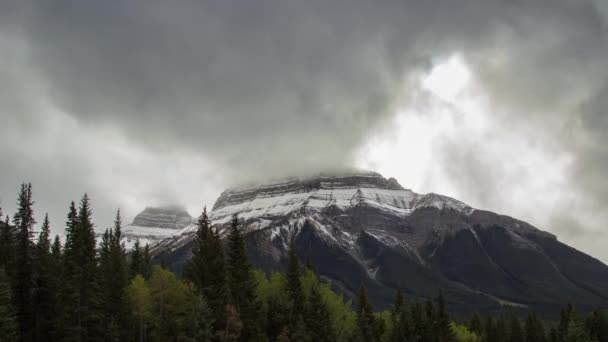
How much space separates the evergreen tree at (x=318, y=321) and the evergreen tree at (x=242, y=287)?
Result: 10591mm

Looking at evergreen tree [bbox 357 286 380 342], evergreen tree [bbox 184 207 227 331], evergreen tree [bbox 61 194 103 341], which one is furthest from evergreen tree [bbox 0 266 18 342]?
evergreen tree [bbox 357 286 380 342]

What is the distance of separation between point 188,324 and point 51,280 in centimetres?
2402

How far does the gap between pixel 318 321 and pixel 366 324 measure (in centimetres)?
2910

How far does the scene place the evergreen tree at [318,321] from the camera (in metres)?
Answer: 95.1

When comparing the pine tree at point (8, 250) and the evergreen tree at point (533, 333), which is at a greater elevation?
the pine tree at point (8, 250)

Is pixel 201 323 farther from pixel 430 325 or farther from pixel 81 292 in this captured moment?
pixel 430 325

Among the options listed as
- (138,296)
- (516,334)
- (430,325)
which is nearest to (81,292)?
(138,296)

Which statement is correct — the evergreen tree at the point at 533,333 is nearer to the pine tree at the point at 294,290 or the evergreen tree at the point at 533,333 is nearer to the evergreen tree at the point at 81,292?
the pine tree at the point at 294,290

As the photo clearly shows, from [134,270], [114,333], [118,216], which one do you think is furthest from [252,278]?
[118,216]

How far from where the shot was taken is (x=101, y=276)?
85.5m

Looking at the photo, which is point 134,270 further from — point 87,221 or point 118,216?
point 87,221

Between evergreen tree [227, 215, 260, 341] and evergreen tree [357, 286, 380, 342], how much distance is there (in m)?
35.8

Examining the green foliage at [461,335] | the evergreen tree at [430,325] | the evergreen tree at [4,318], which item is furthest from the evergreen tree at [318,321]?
the green foliage at [461,335]

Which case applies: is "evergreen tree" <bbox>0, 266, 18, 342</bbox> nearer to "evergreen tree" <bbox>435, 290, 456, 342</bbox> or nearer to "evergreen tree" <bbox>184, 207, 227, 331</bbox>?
"evergreen tree" <bbox>184, 207, 227, 331</bbox>
